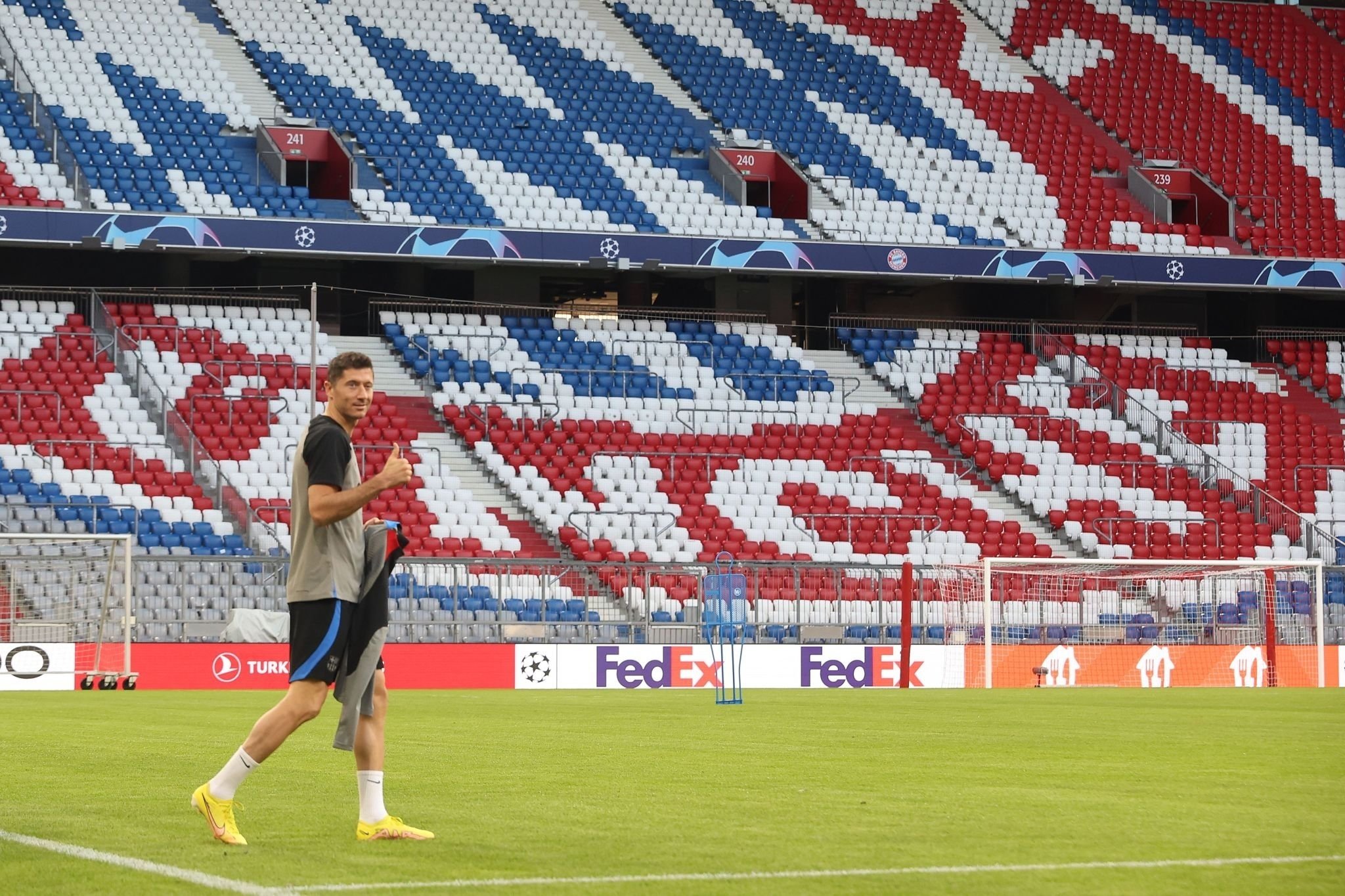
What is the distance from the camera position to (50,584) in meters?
27.2

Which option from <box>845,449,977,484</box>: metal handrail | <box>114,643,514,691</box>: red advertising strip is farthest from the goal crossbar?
<box>114,643,514,691</box>: red advertising strip

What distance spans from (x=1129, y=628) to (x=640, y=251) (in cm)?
1393

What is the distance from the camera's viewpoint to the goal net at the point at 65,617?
26.6 m

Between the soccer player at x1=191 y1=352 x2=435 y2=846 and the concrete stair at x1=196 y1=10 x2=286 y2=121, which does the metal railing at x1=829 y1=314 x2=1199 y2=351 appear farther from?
the soccer player at x1=191 y1=352 x2=435 y2=846

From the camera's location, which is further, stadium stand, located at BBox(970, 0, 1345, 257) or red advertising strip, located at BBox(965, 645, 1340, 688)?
stadium stand, located at BBox(970, 0, 1345, 257)

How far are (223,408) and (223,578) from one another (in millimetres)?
7284

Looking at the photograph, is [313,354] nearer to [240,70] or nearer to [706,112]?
[240,70]

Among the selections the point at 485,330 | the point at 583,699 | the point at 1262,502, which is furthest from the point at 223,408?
the point at 1262,502

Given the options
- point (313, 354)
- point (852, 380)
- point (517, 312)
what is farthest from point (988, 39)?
point (313, 354)

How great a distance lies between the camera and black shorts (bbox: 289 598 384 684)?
7.19 meters

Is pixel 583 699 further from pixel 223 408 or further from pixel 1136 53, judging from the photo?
pixel 1136 53

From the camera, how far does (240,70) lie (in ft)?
139

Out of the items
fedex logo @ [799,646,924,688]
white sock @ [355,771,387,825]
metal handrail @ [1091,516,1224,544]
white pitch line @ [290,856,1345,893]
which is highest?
metal handrail @ [1091,516,1224,544]

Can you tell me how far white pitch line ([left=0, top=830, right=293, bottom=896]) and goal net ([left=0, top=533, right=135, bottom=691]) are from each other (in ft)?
65.5
